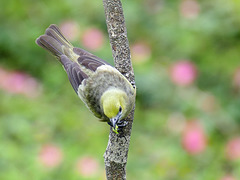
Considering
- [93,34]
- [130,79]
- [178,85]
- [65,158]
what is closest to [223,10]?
[178,85]

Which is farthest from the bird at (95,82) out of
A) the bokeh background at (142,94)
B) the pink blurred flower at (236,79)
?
the pink blurred flower at (236,79)

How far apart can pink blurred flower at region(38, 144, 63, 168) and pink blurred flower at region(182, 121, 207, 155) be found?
44.7 inches

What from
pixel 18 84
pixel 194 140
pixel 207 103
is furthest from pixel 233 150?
pixel 18 84

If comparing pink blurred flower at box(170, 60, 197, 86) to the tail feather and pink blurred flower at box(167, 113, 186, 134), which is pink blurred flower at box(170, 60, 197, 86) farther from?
the tail feather

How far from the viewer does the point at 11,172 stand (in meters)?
4.16

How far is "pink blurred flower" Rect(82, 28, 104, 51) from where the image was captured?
504 centimetres

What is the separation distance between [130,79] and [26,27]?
10.2 ft

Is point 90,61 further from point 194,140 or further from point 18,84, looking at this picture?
point 18,84

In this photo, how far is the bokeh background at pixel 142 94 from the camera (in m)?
4.34

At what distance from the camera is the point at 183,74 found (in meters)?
4.78

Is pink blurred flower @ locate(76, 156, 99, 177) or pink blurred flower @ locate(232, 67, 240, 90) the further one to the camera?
pink blurred flower @ locate(232, 67, 240, 90)

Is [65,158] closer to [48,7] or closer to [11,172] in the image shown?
[11,172]

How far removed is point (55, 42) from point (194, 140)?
1587 millimetres

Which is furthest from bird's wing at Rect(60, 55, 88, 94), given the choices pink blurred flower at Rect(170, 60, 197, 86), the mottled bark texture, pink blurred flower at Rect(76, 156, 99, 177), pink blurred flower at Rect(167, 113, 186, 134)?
pink blurred flower at Rect(170, 60, 197, 86)
